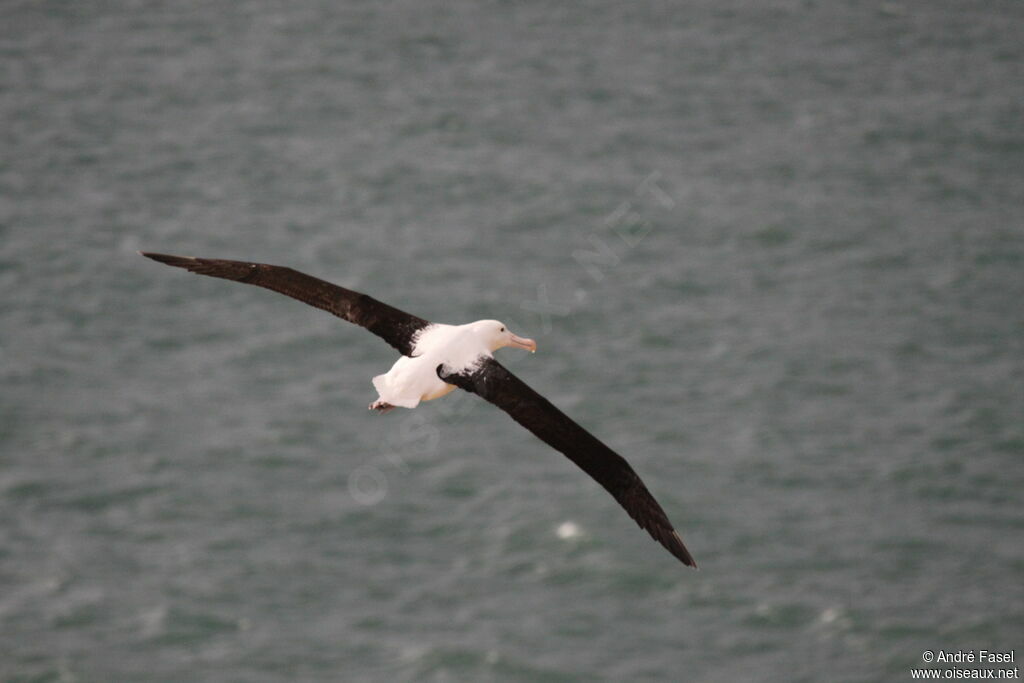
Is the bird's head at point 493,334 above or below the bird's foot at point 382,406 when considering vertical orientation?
above

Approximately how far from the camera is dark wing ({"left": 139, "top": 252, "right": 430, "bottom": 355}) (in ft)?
57.8

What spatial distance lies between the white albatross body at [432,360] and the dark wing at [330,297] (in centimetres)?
25

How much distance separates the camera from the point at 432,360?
16.5m

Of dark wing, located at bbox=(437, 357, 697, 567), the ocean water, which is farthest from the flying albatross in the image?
the ocean water

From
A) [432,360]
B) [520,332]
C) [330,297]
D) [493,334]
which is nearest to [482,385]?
[432,360]

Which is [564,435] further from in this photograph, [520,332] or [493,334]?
[520,332]

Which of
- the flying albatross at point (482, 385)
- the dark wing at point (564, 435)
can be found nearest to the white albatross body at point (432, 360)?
the flying albatross at point (482, 385)

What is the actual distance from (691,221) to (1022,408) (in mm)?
17971

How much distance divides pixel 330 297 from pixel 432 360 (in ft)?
6.35

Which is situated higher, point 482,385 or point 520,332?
point 520,332

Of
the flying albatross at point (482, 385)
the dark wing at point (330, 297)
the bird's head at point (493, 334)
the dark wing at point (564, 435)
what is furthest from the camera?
the dark wing at point (330, 297)

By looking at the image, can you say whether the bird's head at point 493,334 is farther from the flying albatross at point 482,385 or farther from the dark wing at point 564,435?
the dark wing at point 564,435

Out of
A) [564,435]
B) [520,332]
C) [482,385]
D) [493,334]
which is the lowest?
[564,435]

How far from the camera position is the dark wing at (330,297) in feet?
57.8
